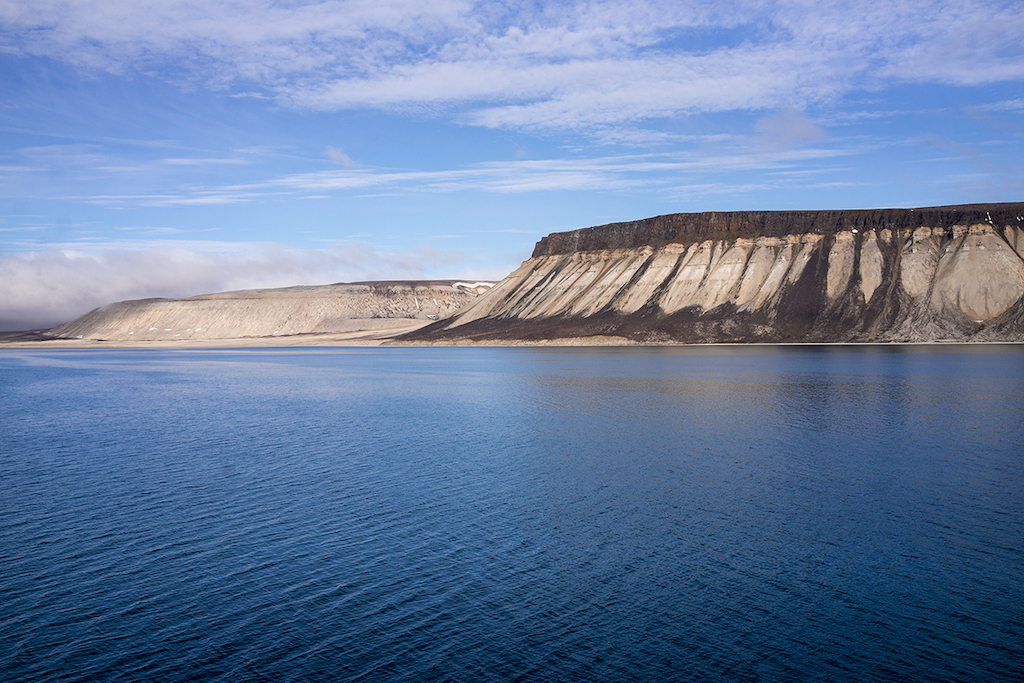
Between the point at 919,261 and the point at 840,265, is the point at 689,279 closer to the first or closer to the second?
the point at 840,265

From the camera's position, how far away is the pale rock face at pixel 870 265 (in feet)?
422

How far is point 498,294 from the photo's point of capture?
180 meters

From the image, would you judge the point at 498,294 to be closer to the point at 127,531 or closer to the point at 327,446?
the point at 327,446

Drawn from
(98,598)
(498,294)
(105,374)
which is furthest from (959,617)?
(498,294)

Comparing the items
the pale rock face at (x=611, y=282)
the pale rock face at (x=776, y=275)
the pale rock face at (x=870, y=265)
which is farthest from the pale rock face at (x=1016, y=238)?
the pale rock face at (x=611, y=282)

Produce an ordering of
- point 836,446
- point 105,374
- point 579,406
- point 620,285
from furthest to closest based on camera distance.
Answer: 1. point 620,285
2. point 105,374
3. point 579,406
4. point 836,446

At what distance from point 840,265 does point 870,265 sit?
5019 mm

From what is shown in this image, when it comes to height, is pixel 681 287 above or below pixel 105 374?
above

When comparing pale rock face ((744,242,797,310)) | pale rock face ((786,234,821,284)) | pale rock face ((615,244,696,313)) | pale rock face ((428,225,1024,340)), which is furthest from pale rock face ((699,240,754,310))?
pale rock face ((615,244,696,313))

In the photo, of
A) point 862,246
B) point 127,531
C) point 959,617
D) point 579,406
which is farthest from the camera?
point 862,246

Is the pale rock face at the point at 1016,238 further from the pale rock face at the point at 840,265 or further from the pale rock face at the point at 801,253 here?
the pale rock face at the point at 801,253

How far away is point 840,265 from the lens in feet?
442

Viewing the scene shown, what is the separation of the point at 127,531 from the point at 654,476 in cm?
1506

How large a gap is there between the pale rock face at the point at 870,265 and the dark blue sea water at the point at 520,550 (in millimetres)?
100494
